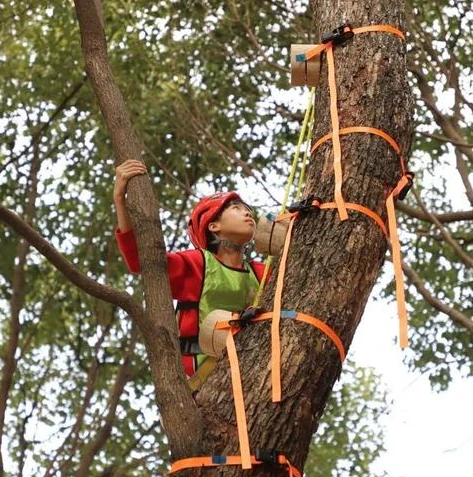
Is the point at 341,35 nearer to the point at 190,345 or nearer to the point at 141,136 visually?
the point at 190,345

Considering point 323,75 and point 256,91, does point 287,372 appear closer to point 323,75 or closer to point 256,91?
point 323,75

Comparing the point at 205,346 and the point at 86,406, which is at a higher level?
the point at 86,406

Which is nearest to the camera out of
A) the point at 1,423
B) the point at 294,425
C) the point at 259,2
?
the point at 294,425

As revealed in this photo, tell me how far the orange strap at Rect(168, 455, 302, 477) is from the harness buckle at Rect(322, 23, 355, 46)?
1284 millimetres

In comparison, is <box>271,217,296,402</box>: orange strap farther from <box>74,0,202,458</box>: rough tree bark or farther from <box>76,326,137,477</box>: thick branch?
<box>76,326,137,477</box>: thick branch

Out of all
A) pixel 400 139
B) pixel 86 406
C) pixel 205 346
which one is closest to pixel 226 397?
pixel 205 346

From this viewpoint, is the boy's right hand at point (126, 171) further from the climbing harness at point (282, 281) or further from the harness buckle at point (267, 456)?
the harness buckle at point (267, 456)

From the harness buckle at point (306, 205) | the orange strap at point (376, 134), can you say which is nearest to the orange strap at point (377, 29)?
the orange strap at point (376, 134)

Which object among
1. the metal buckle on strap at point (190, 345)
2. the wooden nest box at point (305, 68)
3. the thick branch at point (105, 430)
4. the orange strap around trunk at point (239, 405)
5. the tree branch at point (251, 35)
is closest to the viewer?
the orange strap around trunk at point (239, 405)

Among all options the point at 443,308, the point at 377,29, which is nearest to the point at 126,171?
the point at 377,29

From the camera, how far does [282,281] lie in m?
2.72

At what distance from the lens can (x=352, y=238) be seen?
273 centimetres

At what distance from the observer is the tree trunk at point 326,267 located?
2543mm

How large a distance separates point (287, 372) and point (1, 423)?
3.44 metres
